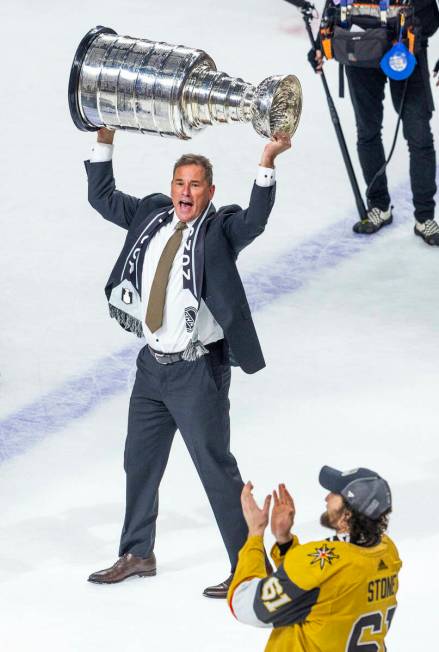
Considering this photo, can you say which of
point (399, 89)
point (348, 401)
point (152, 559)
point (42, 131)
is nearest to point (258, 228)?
point (152, 559)

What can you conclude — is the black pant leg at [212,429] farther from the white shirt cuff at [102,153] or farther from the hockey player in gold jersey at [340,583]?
the hockey player in gold jersey at [340,583]

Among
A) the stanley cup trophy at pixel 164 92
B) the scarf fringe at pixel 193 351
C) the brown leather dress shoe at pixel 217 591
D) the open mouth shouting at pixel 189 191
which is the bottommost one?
the brown leather dress shoe at pixel 217 591

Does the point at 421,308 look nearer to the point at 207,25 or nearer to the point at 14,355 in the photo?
the point at 14,355

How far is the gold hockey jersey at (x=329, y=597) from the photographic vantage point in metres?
3.70

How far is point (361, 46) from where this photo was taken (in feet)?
23.7

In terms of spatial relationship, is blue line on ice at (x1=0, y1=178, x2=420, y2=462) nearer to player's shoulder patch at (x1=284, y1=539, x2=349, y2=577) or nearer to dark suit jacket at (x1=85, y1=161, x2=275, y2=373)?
dark suit jacket at (x1=85, y1=161, x2=275, y2=373)

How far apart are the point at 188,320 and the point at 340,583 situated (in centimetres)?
149

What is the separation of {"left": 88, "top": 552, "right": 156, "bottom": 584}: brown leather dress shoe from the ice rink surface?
0.14 ft

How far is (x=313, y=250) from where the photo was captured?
7.82m

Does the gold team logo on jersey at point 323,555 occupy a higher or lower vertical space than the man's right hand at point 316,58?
lower

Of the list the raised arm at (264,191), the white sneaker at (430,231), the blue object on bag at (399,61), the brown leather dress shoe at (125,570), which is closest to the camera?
the raised arm at (264,191)

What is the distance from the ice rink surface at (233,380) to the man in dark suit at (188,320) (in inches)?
17.4

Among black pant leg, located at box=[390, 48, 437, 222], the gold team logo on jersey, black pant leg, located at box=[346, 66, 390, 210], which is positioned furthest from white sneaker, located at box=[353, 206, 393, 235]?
the gold team logo on jersey

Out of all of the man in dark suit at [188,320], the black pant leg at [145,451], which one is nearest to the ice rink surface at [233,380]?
the black pant leg at [145,451]
